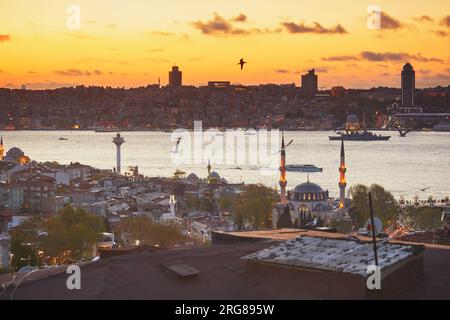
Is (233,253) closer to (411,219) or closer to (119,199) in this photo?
(411,219)

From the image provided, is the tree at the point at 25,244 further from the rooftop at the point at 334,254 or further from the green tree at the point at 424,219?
the green tree at the point at 424,219

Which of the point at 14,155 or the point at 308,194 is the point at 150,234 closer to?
the point at 308,194

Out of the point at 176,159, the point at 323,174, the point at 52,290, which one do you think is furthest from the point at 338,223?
the point at 176,159

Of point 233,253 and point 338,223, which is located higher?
point 233,253

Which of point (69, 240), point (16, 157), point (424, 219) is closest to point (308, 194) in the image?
point (424, 219)

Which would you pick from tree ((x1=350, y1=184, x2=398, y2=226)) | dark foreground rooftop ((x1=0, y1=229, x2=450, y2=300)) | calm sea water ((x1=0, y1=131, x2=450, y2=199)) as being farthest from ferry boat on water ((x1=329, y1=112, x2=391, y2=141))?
dark foreground rooftop ((x1=0, y1=229, x2=450, y2=300))
